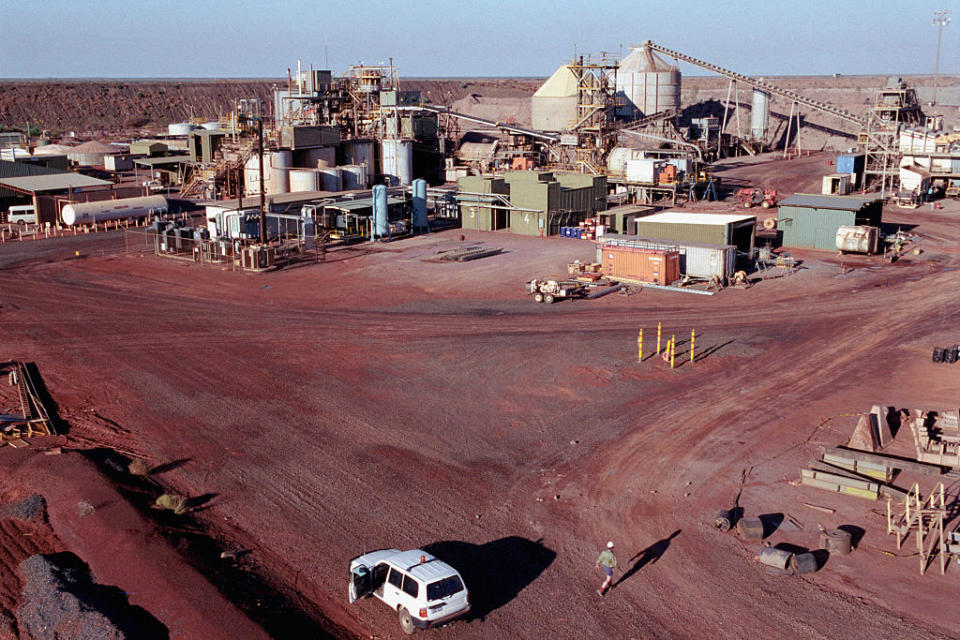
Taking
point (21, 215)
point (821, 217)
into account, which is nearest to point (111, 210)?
point (21, 215)

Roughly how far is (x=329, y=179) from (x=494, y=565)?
56.3m

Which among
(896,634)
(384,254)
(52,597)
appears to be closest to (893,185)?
(384,254)

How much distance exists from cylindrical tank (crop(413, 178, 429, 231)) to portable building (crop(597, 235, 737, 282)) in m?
17.6

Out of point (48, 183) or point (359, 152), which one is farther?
point (359, 152)

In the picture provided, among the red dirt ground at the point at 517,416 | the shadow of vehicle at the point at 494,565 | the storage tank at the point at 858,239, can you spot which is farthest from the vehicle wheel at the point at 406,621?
the storage tank at the point at 858,239

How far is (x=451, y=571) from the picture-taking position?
51.3ft

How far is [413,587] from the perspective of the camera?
15328 millimetres

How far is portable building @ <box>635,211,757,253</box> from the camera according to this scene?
149 ft

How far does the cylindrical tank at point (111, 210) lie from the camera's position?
59.2 meters

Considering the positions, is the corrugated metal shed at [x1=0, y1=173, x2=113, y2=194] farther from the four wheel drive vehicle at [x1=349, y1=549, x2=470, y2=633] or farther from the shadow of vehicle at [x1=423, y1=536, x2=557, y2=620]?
the four wheel drive vehicle at [x1=349, y1=549, x2=470, y2=633]

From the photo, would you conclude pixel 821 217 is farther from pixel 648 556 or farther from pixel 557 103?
pixel 557 103

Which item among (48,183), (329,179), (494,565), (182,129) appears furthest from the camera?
(182,129)

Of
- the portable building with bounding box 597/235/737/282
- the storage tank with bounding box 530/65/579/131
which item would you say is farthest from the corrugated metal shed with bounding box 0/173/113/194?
the storage tank with bounding box 530/65/579/131

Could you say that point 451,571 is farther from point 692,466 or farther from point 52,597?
point 692,466
